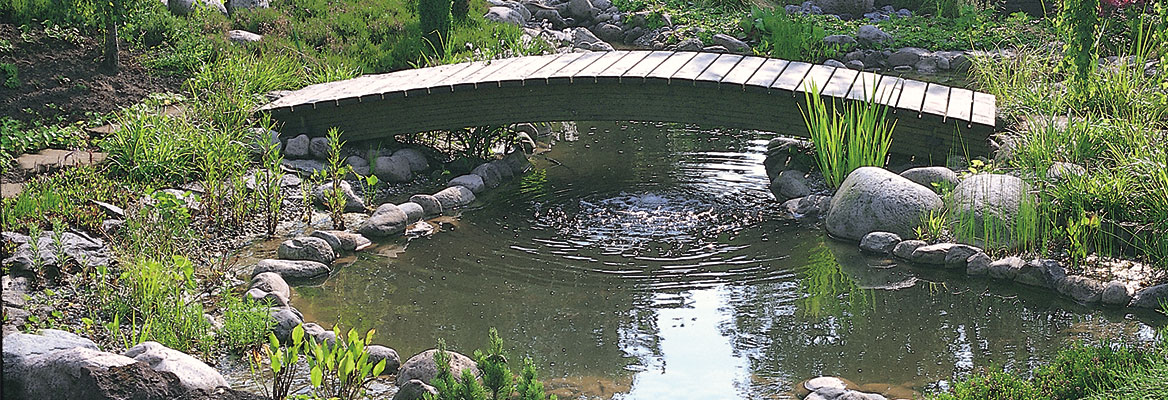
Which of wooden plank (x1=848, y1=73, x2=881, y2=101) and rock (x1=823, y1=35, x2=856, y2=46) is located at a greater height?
wooden plank (x1=848, y1=73, x2=881, y2=101)

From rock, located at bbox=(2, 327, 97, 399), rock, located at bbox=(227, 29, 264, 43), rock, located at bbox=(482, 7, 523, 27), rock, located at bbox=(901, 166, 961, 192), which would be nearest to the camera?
rock, located at bbox=(2, 327, 97, 399)

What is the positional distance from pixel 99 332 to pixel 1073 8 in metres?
6.63

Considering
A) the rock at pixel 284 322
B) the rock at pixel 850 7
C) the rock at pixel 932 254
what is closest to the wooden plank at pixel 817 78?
the rock at pixel 932 254

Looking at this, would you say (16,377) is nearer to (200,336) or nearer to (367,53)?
(200,336)

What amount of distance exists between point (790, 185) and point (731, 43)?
18.1 feet

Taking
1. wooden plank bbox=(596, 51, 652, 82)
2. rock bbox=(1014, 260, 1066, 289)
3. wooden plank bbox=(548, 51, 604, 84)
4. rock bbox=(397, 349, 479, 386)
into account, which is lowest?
rock bbox=(397, 349, 479, 386)

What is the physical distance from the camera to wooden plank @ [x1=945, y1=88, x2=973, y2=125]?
22.1 feet

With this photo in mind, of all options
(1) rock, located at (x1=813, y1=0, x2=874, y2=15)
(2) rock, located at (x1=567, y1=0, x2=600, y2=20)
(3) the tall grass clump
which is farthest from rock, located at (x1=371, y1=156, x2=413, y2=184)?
(1) rock, located at (x1=813, y1=0, x2=874, y2=15)

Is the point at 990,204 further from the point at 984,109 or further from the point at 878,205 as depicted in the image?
the point at 984,109

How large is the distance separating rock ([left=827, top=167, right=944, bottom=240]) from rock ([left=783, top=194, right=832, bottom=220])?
0.30 m

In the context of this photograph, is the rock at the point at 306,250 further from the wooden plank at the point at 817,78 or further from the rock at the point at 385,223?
the wooden plank at the point at 817,78

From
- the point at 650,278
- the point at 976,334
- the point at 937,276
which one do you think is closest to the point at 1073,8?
the point at 937,276

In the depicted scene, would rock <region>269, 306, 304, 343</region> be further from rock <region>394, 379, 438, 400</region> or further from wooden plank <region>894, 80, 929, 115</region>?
wooden plank <region>894, 80, 929, 115</region>

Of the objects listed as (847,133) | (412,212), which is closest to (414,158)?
(412,212)
